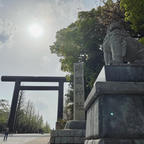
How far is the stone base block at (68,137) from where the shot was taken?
5.46 metres

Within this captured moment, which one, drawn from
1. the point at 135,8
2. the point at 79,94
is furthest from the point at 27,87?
the point at 135,8

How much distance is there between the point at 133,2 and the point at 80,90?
5.54 m

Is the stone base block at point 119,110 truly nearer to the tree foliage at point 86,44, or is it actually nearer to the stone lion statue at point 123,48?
the stone lion statue at point 123,48

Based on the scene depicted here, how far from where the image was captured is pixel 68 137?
5.53 meters

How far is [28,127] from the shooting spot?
101 feet

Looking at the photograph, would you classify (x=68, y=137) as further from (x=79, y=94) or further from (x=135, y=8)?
(x=135, y=8)

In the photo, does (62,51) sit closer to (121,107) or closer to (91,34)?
(91,34)

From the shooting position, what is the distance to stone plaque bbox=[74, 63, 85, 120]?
7.62 metres

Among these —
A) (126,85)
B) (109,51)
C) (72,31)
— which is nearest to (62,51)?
(72,31)

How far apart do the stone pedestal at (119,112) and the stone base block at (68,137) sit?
4566mm

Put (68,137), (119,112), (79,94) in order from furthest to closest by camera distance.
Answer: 1. (79,94)
2. (68,137)
3. (119,112)

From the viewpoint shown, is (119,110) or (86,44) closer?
(119,110)

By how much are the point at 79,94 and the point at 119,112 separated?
7.05m

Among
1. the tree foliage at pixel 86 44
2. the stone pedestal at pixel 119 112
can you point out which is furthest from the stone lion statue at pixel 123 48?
the tree foliage at pixel 86 44
